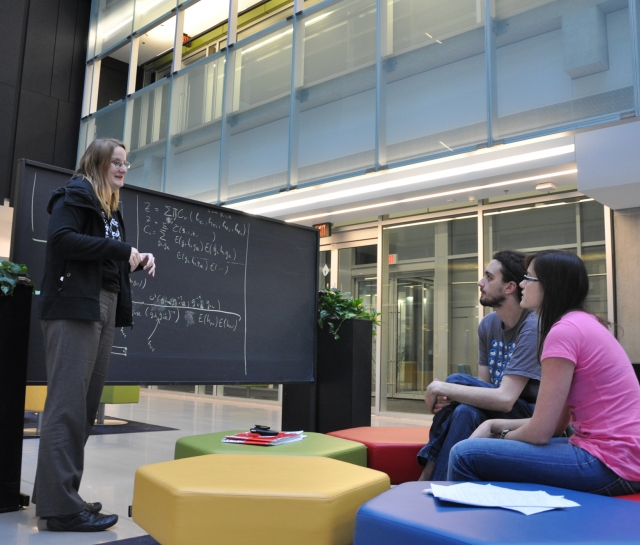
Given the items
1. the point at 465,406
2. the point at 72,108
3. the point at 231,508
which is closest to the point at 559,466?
the point at 465,406

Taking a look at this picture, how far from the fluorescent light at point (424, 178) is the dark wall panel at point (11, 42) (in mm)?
5953

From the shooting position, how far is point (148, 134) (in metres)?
11.2

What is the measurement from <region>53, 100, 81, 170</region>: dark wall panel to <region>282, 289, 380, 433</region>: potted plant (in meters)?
9.68

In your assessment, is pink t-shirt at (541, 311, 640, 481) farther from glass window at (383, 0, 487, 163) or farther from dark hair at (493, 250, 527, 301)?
glass window at (383, 0, 487, 163)

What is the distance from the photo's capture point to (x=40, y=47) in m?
12.1

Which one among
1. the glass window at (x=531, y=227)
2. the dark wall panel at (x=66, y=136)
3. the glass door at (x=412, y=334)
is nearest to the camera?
the glass window at (x=531, y=227)

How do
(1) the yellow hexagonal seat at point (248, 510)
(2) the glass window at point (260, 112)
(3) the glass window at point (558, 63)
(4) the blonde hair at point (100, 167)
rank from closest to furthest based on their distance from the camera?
1. (1) the yellow hexagonal seat at point (248, 510)
2. (4) the blonde hair at point (100, 167)
3. (3) the glass window at point (558, 63)
4. (2) the glass window at point (260, 112)

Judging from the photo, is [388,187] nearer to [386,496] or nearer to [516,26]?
[516,26]

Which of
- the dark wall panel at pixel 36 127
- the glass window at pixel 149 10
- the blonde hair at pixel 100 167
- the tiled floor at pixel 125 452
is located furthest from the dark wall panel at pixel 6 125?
the blonde hair at pixel 100 167

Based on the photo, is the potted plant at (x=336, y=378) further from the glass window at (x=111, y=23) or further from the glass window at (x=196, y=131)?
the glass window at (x=111, y=23)

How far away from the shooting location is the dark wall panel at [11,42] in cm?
1145

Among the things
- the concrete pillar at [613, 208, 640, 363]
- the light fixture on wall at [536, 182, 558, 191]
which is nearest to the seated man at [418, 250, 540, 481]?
the concrete pillar at [613, 208, 640, 363]

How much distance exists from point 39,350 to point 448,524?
241 centimetres

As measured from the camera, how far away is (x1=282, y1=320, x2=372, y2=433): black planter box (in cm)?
441
